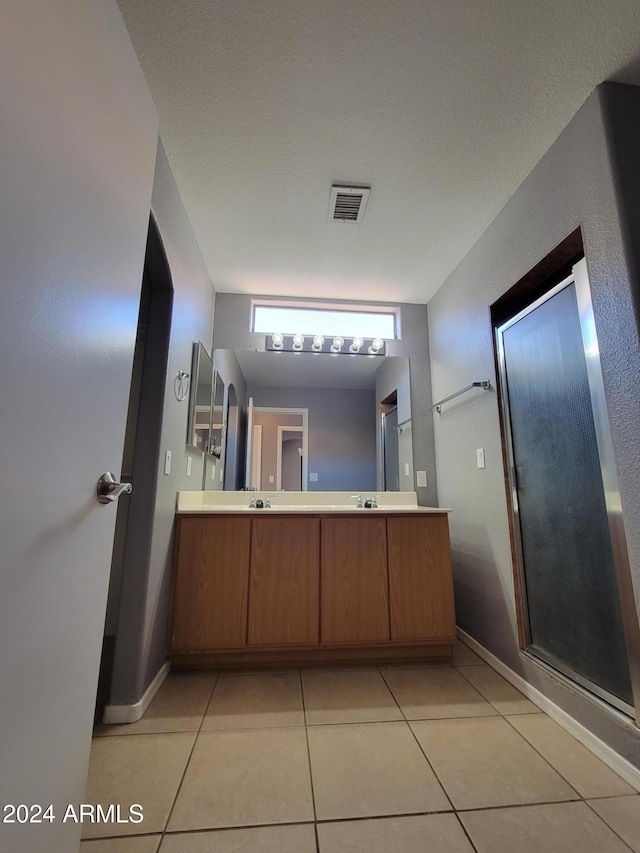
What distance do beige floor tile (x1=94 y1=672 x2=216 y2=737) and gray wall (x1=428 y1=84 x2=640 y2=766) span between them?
1.44 meters

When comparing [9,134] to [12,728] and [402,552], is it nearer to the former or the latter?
[12,728]

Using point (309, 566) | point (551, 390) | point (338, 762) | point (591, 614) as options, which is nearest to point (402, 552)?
point (309, 566)

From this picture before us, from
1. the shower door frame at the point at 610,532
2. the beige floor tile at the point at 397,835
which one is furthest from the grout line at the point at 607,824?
the beige floor tile at the point at 397,835

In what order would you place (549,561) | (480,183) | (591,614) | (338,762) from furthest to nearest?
1. (480,183)
2. (549,561)
3. (591,614)
4. (338,762)

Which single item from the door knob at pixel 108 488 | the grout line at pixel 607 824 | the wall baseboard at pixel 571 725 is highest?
the door knob at pixel 108 488

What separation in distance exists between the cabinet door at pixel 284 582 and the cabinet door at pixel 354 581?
6cm

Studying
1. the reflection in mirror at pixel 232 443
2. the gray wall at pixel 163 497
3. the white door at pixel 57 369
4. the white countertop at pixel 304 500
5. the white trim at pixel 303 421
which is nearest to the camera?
the white door at pixel 57 369

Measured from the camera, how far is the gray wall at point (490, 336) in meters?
1.16

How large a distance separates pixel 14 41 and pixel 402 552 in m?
2.07

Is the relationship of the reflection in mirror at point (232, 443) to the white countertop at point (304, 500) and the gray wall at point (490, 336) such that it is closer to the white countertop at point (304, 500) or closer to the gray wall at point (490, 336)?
the white countertop at point (304, 500)

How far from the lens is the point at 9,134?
0.50 m

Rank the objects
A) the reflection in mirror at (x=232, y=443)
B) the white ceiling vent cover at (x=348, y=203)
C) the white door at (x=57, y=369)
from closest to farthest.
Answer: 1. the white door at (x=57, y=369)
2. the white ceiling vent cover at (x=348, y=203)
3. the reflection in mirror at (x=232, y=443)

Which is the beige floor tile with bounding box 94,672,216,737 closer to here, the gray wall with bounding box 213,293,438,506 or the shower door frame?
the shower door frame

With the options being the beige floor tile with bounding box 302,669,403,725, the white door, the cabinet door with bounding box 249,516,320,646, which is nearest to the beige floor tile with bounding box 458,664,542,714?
the beige floor tile with bounding box 302,669,403,725
